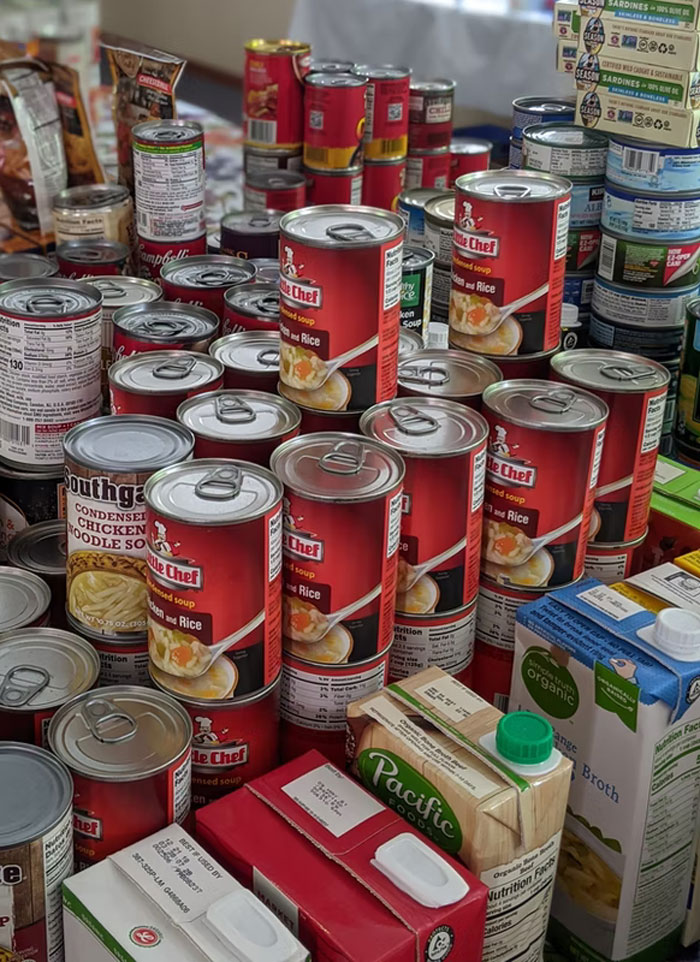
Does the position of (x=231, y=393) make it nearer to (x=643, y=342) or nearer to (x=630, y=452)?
(x=630, y=452)

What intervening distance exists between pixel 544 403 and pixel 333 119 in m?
1.07

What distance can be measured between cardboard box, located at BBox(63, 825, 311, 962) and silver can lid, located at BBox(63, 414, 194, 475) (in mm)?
382

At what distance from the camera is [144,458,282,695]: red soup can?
112 cm

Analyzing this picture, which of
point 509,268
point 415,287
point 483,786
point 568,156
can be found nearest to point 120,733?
point 483,786

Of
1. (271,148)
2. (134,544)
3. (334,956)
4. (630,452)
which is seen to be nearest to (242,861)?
(334,956)

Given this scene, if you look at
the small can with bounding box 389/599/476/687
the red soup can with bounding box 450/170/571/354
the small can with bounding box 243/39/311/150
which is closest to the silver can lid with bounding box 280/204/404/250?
the red soup can with bounding box 450/170/571/354

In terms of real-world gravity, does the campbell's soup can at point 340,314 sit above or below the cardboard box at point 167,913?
above

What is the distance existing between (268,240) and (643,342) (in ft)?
2.11

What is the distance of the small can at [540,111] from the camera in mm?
2078

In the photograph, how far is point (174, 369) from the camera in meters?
1.47

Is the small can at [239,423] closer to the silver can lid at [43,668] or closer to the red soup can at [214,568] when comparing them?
the red soup can at [214,568]

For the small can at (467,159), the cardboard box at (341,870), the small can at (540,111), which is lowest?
Answer: the cardboard box at (341,870)

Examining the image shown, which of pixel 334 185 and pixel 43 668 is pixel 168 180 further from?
pixel 43 668

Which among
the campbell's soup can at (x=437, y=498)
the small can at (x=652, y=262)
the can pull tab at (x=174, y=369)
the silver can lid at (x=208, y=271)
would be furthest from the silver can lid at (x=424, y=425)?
the small can at (x=652, y=262)
